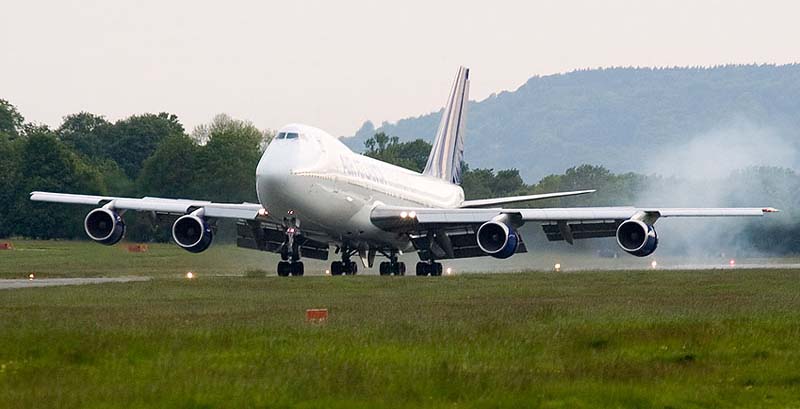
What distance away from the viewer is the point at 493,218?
1980 inches

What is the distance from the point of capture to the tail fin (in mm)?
65750

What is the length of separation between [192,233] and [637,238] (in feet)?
50.0

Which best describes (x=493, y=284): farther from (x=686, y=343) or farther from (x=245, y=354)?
(x=245, y=354)

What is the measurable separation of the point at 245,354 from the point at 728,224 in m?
60.3

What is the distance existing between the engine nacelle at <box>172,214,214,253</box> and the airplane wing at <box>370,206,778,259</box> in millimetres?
6300

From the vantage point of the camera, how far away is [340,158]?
1986 inches

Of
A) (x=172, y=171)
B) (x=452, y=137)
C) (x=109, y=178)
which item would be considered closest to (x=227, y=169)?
(x=172, y=171)

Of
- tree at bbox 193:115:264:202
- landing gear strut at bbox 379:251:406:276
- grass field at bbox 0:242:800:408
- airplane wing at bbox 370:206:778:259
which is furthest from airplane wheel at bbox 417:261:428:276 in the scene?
tree at bbox 193:115:264:202

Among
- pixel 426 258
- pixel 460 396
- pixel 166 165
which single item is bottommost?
pixel 460 396

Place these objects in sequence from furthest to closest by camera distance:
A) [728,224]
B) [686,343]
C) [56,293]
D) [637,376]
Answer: [728,224] → [56,293] → [686,343] → [637,376]

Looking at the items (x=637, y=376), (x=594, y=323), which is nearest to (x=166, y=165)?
(x=594, y=323)

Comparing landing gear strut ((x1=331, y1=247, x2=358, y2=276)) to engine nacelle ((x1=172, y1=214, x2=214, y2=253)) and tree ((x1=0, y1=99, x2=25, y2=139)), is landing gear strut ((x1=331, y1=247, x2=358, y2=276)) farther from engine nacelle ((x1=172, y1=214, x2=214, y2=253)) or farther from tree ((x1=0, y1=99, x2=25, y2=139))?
tree ((x1=0, y1=99, x2=25, y2=139))

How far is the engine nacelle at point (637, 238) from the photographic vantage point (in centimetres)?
4847

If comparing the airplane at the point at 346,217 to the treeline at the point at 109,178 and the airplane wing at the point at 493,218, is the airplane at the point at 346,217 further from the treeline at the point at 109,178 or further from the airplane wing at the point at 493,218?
the treeline at the point at 109,178
